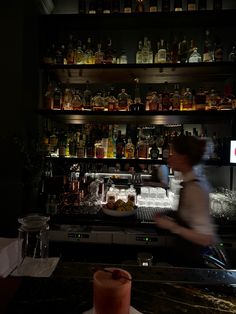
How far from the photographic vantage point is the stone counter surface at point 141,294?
2.66 ft

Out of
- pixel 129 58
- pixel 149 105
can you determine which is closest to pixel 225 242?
pixel 149 105

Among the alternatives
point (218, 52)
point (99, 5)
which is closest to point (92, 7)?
point (99, 5)

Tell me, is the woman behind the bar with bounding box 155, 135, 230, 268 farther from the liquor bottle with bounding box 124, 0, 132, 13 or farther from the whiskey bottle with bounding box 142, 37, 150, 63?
the liquor bottle with bounding box 124, 0, 132, 13

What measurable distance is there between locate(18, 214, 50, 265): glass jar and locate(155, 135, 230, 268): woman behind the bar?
81cm

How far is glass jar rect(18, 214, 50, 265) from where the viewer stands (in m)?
1.08

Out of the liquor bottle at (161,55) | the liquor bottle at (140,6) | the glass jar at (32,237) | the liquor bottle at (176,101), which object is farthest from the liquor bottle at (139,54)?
the glass jar at (32,237)

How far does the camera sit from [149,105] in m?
2.82

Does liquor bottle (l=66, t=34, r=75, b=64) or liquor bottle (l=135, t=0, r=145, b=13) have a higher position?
liquor bottle (l=135, t=0, r=145, b=13)

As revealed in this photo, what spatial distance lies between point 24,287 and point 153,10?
2.73 metres

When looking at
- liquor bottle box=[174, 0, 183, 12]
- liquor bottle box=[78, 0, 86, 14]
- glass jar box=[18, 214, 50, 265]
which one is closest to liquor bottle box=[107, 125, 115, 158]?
liquor bottle box=[78, 0, 86, 14]

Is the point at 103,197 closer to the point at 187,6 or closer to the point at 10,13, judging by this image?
the point at 10,13

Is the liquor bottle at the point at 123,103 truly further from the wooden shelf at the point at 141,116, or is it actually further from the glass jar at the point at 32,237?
the glass jar at the point at 32,237

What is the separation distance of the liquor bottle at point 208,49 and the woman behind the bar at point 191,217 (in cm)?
125

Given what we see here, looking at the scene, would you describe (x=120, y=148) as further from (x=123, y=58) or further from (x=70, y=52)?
(x=70, y=52)
